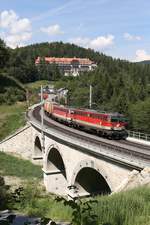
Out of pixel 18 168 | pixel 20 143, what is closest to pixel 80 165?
pixel 18 168

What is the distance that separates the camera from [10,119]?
232 feet

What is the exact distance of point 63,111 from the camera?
167 feet

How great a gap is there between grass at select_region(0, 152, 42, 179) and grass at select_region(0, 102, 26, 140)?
8055 mm

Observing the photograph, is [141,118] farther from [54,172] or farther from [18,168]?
[54,172]

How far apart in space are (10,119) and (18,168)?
2138 cm

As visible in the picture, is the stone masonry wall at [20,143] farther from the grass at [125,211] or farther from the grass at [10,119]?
the grass at [125,211]

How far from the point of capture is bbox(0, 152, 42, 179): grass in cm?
4729

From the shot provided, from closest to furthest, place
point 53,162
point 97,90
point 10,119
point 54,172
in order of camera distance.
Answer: point 54,172 → point 53,162 → point 10,119 → point 97,90

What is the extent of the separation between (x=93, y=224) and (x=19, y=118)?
6445cm

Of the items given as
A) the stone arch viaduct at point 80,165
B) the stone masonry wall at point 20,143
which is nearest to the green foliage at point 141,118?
the stone arch viaduct at point 80,165

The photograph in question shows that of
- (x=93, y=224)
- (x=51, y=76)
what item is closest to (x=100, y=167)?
(x=93, y=224)

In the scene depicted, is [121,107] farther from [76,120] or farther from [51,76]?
[51,76]

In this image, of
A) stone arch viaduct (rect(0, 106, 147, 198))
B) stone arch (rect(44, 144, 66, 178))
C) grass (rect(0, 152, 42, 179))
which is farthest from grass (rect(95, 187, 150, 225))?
grass (rect(0, 152, 42, 179))

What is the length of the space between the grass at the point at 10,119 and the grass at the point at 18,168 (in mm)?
8055
